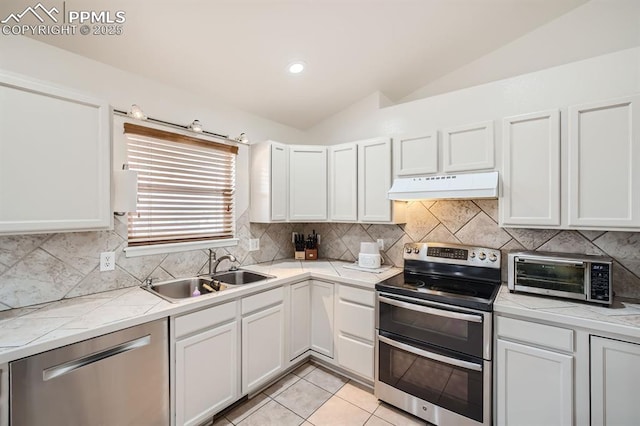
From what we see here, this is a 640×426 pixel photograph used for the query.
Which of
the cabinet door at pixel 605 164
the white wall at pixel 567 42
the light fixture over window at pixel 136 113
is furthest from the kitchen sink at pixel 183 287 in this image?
the white wall at pixel 567 42

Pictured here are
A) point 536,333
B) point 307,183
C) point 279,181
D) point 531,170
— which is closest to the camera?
point 536,333

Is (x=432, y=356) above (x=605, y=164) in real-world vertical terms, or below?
below

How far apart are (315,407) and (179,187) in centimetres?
207

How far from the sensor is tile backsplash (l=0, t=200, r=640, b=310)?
5.27ft

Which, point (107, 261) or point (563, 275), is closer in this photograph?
point (563, 275)

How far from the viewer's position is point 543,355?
1544 mm

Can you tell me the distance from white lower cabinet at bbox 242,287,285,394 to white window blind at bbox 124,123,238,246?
0.85 m

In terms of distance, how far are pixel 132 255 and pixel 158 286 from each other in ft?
0.99

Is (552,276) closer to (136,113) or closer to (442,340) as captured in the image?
(442,340)

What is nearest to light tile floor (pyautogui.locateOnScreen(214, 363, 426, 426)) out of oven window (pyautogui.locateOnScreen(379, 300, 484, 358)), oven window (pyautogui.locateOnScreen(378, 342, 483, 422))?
oven window (pyautogui.locateOnScreen(378, 342, 483, 422))

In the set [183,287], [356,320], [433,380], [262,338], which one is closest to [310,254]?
[356,320]

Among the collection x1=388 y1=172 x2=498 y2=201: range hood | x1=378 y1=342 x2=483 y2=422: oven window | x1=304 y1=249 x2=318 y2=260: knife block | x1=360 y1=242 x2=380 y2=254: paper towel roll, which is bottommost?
x1=378 y1=342 x2=483 y2=422: oven window

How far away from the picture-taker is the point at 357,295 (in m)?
2.25

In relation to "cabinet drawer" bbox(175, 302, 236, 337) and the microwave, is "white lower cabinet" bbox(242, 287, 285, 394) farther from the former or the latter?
the microwave
